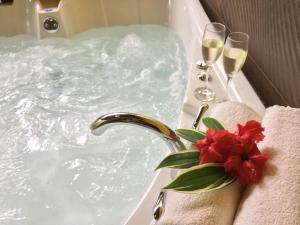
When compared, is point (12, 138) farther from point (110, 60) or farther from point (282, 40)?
point (282, 40)

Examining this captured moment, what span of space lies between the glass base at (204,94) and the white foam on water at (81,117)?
27cm

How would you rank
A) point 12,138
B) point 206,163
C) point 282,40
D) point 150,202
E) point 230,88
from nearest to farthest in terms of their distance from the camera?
1. point 206,163
2. point 150,202
3. point 282,40
4. point 230,88
5. point 12,138

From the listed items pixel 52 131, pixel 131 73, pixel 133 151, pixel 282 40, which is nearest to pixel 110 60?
pixel 131 73

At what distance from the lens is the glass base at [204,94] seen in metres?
1.16

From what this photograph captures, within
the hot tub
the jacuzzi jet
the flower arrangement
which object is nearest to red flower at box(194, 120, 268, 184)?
the flower arrangement

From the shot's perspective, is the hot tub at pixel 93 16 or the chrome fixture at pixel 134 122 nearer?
the chrome fixture at pixel 134 122

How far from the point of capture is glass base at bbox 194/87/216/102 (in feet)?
3.82

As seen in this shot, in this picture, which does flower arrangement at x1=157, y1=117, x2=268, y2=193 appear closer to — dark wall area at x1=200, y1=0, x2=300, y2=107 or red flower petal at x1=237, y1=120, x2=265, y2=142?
red flower petal at x1=237, y1=120, x2=265, y2=142

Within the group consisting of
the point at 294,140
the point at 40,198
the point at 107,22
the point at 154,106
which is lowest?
the point at 40,198

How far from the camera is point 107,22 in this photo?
2117mm

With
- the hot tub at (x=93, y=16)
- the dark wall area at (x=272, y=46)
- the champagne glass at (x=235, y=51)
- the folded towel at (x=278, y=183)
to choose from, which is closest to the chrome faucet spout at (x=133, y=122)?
the folded towel at (x=278, y=183)

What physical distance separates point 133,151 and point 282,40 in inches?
26.6

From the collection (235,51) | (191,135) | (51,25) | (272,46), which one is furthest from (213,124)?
(51,25)

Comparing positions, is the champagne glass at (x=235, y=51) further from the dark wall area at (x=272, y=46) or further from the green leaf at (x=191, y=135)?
the green leaf at (x=191, y=135)
